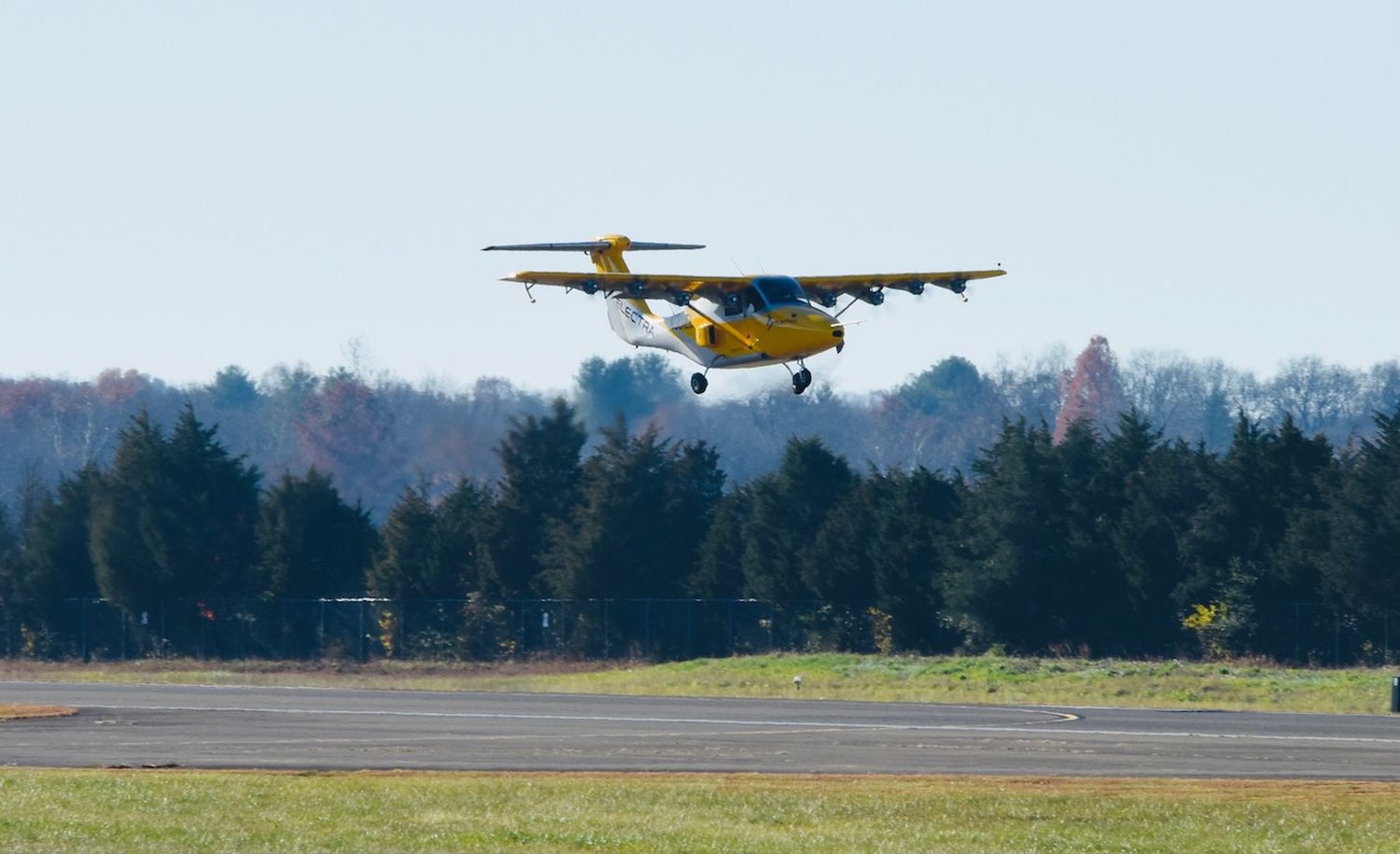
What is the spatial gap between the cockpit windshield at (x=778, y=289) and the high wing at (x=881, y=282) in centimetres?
354

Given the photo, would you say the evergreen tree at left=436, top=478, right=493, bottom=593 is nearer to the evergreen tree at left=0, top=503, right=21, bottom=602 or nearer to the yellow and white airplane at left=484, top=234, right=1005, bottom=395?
the evergreen tree at left=0, top=503, right=21, bottom=602

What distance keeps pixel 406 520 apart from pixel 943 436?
8104 cm

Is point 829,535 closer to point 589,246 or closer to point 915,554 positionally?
point 915,554

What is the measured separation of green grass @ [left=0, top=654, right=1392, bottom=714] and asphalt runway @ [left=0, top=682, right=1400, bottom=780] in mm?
3793

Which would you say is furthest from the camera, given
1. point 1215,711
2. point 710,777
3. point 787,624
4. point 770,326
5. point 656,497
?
point 656,497

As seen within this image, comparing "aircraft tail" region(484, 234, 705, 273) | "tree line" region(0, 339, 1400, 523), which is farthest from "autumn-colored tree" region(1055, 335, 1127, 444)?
"aircraft tail" region(484, 234, 705, 273)

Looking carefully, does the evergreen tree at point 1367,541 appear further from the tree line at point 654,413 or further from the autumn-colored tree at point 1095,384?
the autumn-colored tree at point 1095,384

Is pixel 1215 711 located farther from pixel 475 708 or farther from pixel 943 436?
pixel 943 436

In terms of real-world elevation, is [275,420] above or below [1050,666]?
above

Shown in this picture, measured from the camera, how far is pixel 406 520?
260 ft

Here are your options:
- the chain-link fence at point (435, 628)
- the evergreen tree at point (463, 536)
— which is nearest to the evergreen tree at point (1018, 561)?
the chain-link fence at point (435, 628)

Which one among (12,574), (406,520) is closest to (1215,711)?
(406,520)

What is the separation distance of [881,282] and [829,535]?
2490 cm

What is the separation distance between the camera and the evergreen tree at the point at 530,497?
78.5 meters
